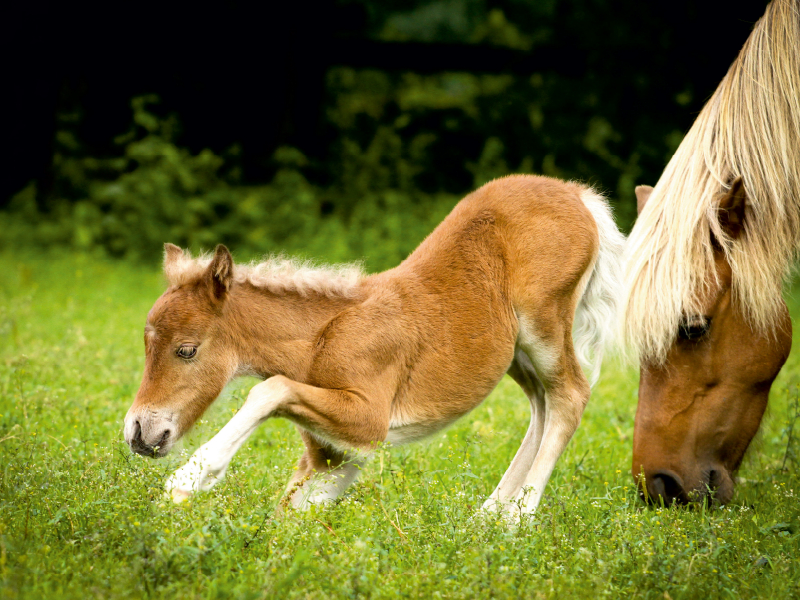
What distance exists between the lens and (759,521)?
3.99 meters

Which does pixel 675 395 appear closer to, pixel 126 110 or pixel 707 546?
pixel 707 546

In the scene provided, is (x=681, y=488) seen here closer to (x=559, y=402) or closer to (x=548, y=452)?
(x=548, y=452)

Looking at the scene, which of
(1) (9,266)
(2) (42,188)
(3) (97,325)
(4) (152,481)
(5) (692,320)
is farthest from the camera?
(2) (42,188)

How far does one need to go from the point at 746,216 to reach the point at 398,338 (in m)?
1.82

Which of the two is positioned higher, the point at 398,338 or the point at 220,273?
the point at 220,273

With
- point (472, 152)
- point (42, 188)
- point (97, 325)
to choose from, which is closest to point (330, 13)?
point (472, 152)

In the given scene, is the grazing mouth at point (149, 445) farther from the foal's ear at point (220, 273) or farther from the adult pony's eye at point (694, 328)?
the adult pony's eye at point (694, 328)

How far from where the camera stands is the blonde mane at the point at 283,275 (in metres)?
3.78

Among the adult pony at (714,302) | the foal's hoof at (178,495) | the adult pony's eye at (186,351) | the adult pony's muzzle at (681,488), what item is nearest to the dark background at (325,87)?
the adult pony at (714,302)

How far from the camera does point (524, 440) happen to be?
455cm

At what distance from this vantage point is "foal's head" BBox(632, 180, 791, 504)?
3.84 metres

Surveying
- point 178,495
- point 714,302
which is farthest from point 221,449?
point 714,302

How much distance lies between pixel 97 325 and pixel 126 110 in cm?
753

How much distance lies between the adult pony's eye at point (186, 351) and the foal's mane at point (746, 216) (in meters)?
2.12
